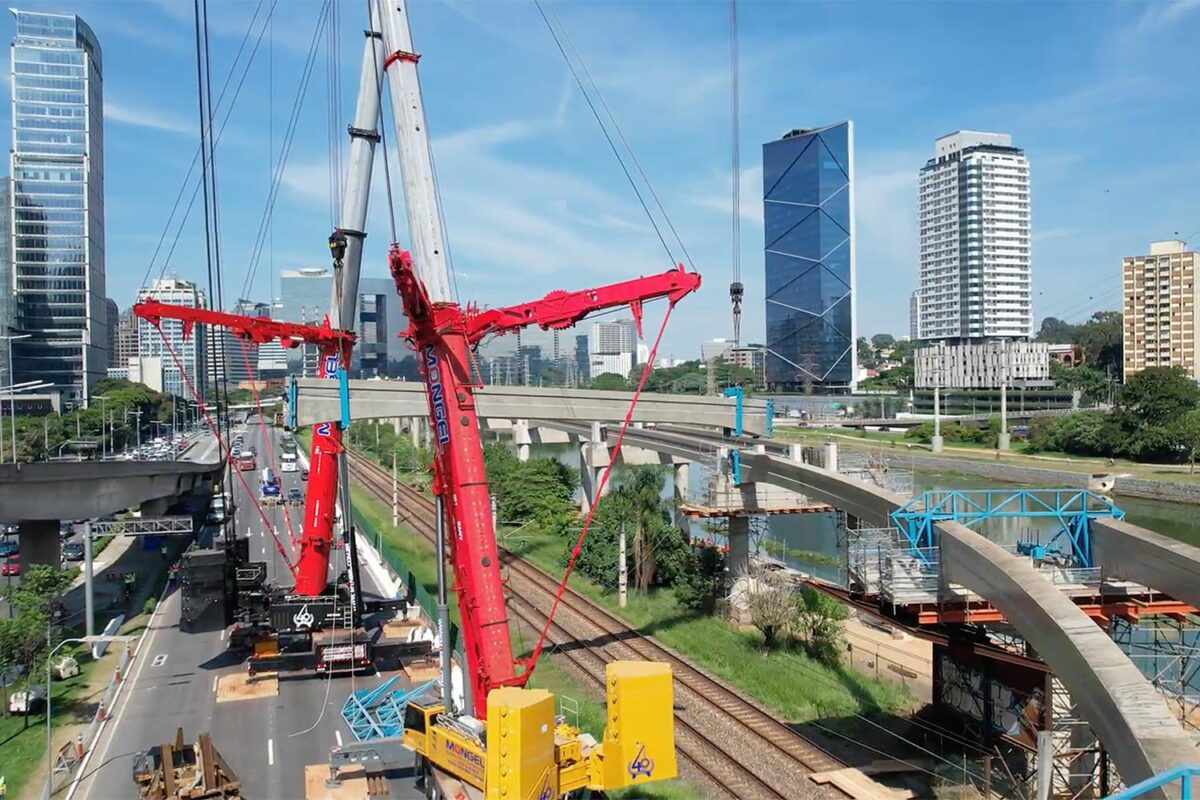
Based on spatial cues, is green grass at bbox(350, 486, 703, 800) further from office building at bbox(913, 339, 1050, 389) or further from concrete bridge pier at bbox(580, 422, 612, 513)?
office building at bbox(913, 339, 1050, 389)

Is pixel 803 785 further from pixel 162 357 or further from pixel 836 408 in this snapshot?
pixel 162 357

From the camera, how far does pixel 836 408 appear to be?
127000 millimetres

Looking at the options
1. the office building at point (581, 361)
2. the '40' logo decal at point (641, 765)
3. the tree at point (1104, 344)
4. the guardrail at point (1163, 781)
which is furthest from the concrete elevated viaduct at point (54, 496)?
the tree at point (1104, 344)

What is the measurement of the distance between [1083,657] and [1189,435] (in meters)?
65.2

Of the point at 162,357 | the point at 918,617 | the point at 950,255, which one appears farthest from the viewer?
the point at 162,357

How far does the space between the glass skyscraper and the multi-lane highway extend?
133874mm

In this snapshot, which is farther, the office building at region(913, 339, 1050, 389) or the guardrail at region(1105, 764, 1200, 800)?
the office building at region(913, 339, 1050, 389)

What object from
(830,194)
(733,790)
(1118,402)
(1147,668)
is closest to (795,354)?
(830,194)

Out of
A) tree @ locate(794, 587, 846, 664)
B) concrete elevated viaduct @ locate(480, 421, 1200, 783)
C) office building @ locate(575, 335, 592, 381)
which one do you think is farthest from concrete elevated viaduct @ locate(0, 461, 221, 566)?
office building @ locate(575, 335, 592, 381)

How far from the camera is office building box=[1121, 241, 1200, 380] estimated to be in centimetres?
10756

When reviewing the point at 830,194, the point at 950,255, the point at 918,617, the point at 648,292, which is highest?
the point at 830,194

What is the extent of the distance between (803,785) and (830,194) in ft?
480

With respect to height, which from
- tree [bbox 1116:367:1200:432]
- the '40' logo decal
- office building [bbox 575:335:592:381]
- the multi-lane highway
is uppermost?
office building [bbox 575:335:592:381]

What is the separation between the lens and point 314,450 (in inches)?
917
